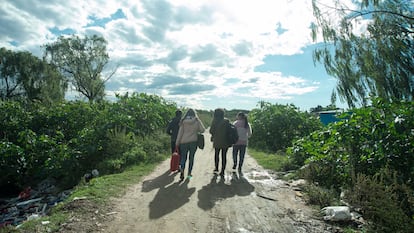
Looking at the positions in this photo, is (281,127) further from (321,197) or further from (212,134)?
(321,197)

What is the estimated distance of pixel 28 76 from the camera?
3481 centimetres

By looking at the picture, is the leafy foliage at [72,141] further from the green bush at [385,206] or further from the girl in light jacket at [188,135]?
the green bush at [385,206]

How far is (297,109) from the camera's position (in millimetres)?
16906

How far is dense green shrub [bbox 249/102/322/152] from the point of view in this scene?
15.6m

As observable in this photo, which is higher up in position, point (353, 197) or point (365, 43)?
point (365, 43)

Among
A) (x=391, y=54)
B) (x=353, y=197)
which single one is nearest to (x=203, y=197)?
(x=353, y=197)

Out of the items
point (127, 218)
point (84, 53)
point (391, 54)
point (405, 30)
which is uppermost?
point (84, 53)

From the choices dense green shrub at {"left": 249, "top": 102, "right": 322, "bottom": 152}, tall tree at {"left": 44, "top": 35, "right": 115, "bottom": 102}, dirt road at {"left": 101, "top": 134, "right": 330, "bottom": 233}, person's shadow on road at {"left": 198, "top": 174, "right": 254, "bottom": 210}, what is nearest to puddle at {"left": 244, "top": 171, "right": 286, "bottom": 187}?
dirt road at {"left": 101, "top": 134, "right": 330, "bottom": 233}

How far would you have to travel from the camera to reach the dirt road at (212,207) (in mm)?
4508

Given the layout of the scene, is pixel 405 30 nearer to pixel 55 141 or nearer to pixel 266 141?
pixel 266 141

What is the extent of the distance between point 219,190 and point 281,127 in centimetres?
1037

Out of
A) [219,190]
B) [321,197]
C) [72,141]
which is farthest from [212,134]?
[72,141]

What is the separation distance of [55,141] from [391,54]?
37.7 ft

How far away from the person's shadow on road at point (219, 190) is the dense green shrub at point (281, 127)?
8363mm
